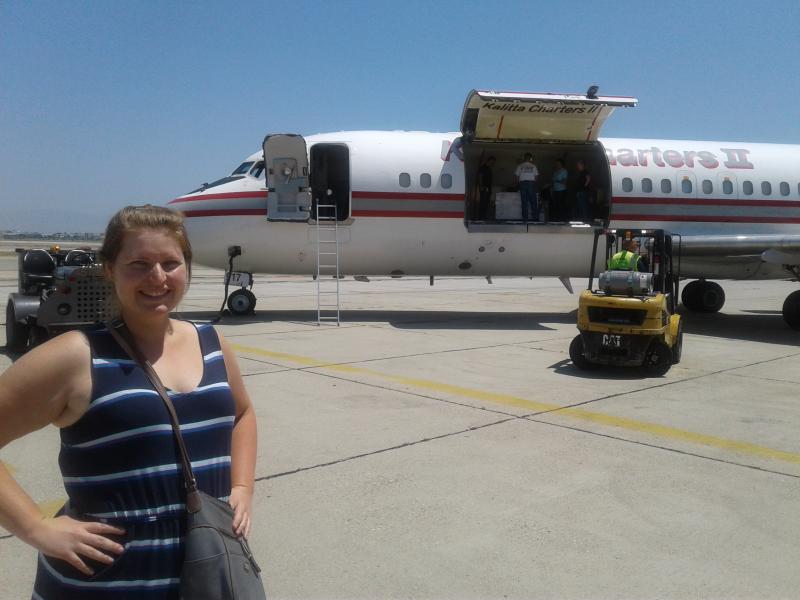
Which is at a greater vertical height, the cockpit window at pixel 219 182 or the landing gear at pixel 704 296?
the cockpit window at pixel 219 182

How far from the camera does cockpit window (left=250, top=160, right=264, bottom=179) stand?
13.5m

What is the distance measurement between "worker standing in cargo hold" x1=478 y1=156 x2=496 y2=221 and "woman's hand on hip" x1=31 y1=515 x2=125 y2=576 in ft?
43.6

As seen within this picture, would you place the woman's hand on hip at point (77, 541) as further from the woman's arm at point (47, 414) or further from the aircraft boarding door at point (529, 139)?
the aircraft boarding door at point (529, 139)

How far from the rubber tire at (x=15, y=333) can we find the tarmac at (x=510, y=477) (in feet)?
0.63

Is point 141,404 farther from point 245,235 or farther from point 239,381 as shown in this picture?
point 245,235

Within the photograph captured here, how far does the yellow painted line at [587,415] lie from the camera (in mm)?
5585

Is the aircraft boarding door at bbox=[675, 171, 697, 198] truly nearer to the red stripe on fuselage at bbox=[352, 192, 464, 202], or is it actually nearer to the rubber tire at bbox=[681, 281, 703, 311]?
the rubber tire at bbox=[681, 281, 703, 311]

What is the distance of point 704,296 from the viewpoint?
1683 centimetres

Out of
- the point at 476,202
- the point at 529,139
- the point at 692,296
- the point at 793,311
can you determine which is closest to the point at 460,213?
the point at 476,202

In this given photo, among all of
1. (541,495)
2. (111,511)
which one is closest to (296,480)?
(541,495)

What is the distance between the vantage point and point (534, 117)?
13398 millimetres

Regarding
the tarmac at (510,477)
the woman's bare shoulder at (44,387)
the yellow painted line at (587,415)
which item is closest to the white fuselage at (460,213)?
the tarmac at (510,477)

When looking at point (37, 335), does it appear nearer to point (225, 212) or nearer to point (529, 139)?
point (225, 212)

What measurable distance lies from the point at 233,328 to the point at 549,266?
21.0 feet
